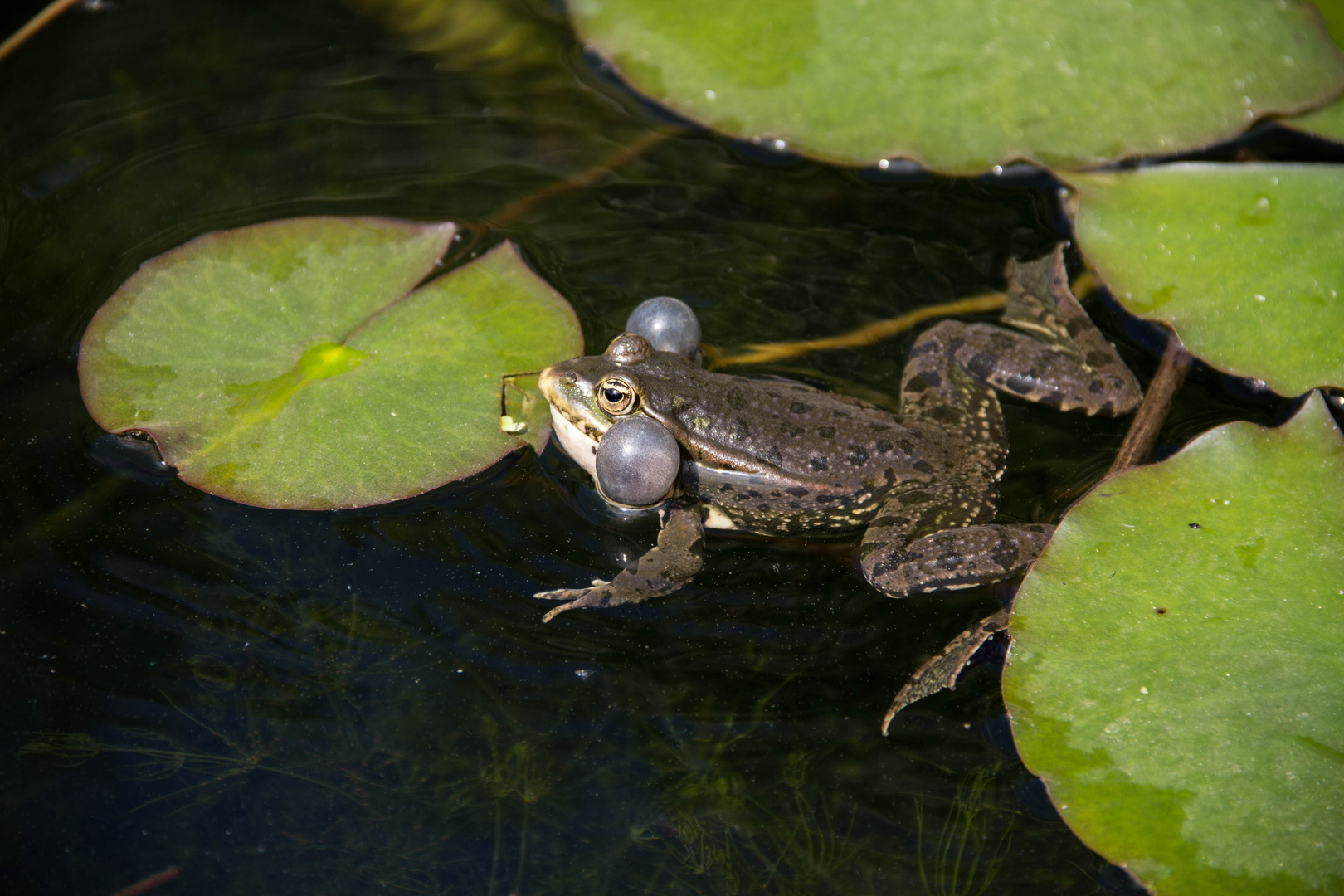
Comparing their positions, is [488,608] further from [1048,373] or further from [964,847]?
[1048,373]

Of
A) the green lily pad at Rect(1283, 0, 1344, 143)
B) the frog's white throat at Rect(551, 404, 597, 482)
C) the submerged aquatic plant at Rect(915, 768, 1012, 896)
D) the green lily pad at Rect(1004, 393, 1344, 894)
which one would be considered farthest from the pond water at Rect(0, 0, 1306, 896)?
the green lily pad at Rect(1004, 393, 1344, 894)

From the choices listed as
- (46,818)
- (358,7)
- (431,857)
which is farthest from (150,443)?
(358,7)

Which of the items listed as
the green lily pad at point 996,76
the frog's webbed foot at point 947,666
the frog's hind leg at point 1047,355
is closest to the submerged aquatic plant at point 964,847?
the frog's webbed foot at point 947,666

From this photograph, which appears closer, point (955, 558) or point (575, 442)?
point (955, 558)

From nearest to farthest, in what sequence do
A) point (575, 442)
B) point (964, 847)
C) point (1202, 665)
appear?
point (1202, 665)
point (964, 847)
point (575, 442)

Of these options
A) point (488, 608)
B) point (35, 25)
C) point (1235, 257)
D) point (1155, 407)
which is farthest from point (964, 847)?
point (35, 25)

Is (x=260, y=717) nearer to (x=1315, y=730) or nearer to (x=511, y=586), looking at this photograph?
(x=511, y=586)

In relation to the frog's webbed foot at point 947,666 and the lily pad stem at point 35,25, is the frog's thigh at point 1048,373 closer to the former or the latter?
the frog's webbed foot at point 947,666
